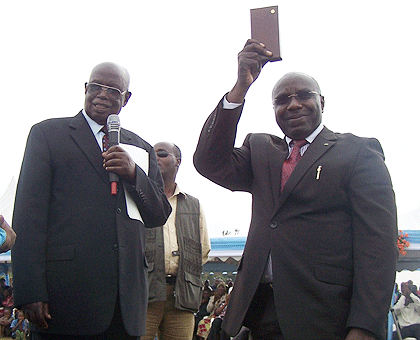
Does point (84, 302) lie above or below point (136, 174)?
below

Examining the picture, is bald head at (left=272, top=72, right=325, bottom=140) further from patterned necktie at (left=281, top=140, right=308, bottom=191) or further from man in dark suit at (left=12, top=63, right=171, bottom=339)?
man in dark suit at (left=12, top=63, right=171, bottom=339)

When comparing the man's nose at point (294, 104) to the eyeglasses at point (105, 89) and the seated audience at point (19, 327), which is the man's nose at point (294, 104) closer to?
the eyeglasses at point (105, 89)

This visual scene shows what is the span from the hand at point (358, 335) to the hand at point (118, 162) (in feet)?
3.88

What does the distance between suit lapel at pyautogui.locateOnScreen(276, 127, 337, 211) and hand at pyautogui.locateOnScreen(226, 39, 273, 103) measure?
0.37m

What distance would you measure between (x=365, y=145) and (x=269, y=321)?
2.74 feet

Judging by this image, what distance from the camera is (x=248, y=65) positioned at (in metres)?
1.85

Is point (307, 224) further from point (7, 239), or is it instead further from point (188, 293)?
point (188, 293)

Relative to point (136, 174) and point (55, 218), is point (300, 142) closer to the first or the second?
point (136, 174)

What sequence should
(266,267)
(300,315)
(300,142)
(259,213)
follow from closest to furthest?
(300,315), (266,267), (259,213), (300,142)


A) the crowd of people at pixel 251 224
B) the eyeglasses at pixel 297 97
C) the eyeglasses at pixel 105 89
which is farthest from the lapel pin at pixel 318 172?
the eyeglasses at pixel 105 89

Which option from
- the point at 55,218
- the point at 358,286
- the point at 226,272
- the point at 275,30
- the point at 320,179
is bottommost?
the point at 226,272

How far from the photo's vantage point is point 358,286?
168 centimetres

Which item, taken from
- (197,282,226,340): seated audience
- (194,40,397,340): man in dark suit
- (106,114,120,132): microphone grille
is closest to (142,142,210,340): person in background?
(106,114,120,132): microphone grille

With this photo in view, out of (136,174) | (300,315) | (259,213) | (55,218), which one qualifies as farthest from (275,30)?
(55,218)
